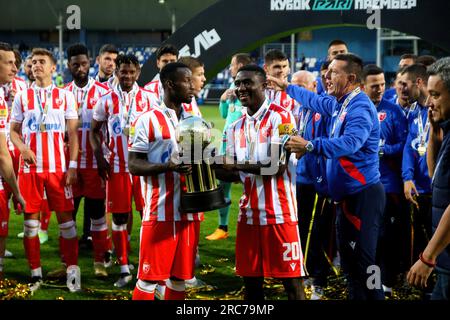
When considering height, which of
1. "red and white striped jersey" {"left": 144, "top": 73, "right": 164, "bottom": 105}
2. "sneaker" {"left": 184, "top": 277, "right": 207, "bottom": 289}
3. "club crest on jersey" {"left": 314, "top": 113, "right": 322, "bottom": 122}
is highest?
"red and white striped jersey" {"left": 144, "top": 73, "right": 164, "bottom": 105}

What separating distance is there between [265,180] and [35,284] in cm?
269

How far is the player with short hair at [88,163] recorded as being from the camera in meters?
6.80

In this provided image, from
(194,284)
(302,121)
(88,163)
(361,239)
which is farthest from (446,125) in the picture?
(88,163)

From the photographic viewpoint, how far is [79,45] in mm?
7363

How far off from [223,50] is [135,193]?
1.67 metres

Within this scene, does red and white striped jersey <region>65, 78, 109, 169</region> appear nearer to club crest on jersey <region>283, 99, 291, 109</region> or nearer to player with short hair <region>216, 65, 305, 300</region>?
club crest on jersey <region>283, 99, 291, 109</region>

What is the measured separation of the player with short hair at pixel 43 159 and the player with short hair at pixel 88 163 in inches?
19.0

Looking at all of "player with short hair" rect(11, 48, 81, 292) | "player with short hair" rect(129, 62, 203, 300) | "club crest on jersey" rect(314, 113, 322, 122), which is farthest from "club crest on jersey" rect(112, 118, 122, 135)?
"player with short hair" rect(129, 62, 203, 300)

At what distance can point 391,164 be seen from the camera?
250 inches

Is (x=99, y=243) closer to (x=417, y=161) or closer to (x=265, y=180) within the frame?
(x=265, y=180)

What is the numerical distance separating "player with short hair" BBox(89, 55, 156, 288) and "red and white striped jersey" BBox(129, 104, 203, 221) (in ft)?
→ 6.58

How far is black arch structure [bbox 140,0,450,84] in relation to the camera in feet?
19.7

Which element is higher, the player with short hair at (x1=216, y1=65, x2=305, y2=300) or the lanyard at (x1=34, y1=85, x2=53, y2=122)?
the lanyard at (x1=34, y1=85, x2=53, y2=122)

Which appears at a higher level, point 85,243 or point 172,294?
point 172,294
